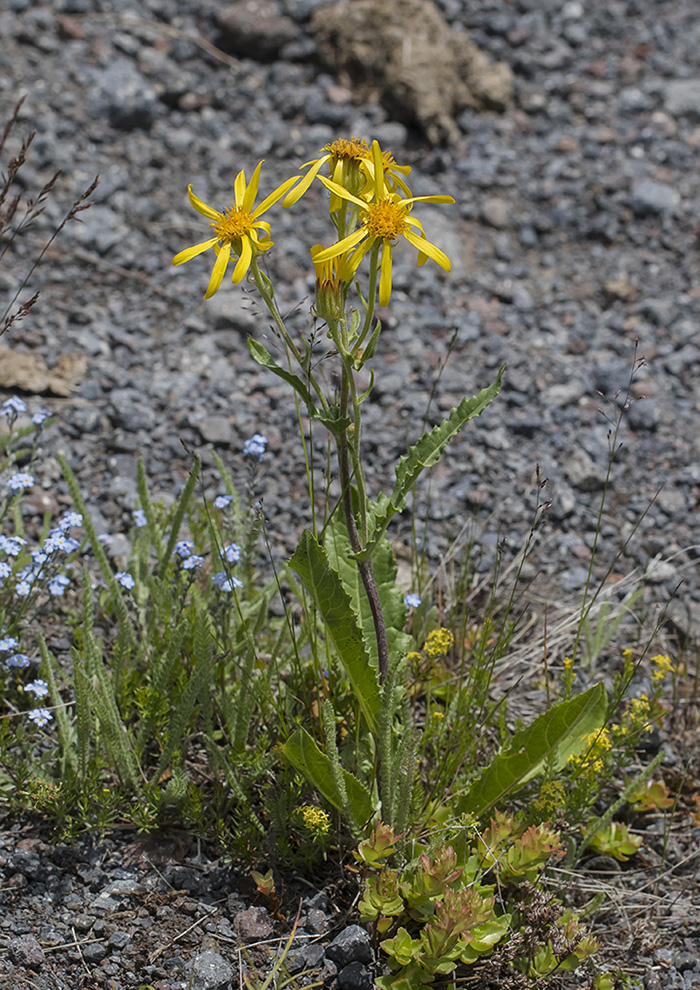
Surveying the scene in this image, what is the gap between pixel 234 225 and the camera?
213 centimetres

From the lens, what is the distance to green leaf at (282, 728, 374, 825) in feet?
7.50

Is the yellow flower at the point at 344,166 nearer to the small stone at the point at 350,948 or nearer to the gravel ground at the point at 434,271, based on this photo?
the gravel ground at the point at 434,271

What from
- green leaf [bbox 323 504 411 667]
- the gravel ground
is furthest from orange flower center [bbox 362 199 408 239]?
the gravel ground

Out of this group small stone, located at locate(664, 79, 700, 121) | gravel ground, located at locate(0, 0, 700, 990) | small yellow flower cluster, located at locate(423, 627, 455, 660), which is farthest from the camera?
small stone, located at locate(664, 79, 700, 121)

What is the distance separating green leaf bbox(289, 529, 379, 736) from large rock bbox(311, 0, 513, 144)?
3.98 m

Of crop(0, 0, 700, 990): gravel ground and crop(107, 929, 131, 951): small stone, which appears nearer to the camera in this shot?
crop(107, 929, 131, 951): small stone

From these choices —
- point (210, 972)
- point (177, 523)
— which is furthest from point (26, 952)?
point (177, 523)

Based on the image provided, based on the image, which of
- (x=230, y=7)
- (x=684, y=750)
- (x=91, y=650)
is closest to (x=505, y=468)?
(x=684, y=750)

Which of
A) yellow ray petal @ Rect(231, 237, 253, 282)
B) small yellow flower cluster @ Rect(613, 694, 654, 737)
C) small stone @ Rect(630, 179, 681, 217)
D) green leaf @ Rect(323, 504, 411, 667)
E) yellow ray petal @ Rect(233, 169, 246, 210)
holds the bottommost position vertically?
small yellow flower cluster @ Rect(613, 694, 654, 737)

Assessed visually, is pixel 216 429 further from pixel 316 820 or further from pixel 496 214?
pixel 496 214

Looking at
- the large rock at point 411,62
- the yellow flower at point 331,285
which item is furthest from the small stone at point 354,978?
the large rock at point 411,62

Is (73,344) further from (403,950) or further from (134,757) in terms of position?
(403,950)

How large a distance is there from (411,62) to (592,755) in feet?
14.5

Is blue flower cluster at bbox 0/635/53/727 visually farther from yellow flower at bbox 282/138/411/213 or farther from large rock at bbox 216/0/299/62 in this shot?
large rock at bbox 216/0/299/62
